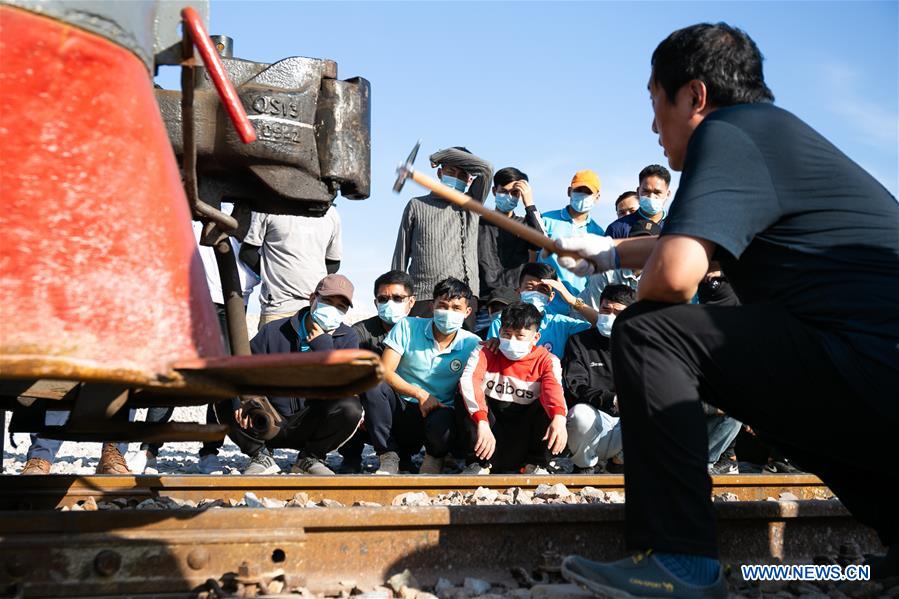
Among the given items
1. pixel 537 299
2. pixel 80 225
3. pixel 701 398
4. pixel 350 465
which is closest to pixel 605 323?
pixel 537 299

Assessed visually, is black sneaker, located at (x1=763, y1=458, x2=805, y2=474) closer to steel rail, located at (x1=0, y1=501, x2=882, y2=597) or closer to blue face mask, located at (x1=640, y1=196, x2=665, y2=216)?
blue face mask, located at (x1=640, y1=196, x2=665, y2=216)

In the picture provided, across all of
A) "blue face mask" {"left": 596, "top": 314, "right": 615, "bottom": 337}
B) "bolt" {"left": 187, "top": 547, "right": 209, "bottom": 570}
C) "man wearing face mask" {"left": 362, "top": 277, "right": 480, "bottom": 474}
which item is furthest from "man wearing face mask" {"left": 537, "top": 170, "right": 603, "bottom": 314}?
"bolt" {"left": 187, "top": 547, "right": 209, "bottom": 570}

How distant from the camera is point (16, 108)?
6.95 ft

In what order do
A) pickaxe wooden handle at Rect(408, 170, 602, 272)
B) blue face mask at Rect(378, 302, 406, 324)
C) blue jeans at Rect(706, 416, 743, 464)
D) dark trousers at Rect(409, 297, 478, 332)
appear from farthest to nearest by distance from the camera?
dark trousers at Rect(409, 297, 478, 332) → blue face mask at Rect(378, 302, 406, 324) → blue jeans at Rect(706, 416, 743, 464) → pickaxe wooden handle at Rect(408, 170, 602, 272)

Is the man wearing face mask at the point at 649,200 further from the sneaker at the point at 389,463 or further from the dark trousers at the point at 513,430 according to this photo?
the sneaker at the point at 389,463

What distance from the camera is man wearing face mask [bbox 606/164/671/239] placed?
7.61 m

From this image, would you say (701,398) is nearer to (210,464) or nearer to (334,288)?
(334,288)

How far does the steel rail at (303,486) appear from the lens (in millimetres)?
3576

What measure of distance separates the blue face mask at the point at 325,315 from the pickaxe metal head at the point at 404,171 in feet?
11.1

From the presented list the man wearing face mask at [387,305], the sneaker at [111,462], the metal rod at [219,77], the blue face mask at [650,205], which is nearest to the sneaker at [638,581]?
the metal rod at [219,77]

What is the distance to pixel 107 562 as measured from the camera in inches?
96.3

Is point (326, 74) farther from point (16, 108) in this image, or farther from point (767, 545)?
point (767, 545)

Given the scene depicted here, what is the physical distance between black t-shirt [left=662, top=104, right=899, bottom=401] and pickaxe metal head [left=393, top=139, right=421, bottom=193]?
92 centimetres

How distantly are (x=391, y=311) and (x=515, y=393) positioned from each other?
49.5 inches
